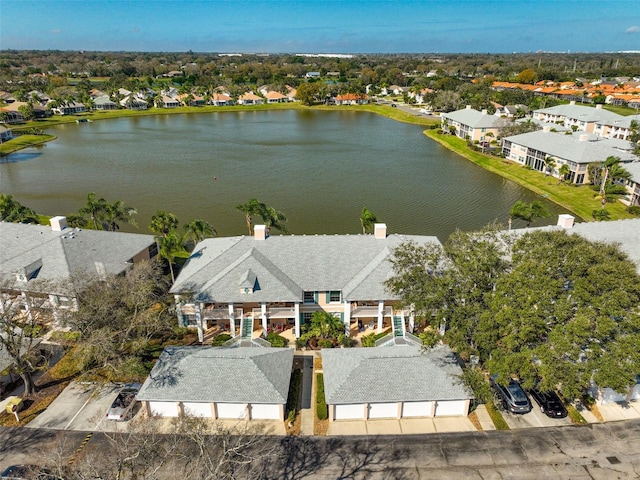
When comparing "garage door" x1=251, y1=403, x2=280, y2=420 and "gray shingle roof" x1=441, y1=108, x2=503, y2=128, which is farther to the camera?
"gray shingle roof" x1=441, y1=108, x2=503, y2=128

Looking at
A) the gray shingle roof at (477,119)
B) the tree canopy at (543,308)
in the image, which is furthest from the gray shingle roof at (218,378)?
the gray shingle roof at (477,119)

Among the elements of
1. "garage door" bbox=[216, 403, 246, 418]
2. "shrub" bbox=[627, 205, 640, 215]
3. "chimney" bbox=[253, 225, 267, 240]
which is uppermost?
"chimney" bbox=[253, 225, 267, 240]

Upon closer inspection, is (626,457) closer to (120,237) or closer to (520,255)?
(520,255)

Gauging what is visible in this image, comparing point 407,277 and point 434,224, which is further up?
point 407,277

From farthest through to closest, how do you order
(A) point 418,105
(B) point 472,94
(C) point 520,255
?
(A) point 418,105
(B) point 472,94
(C) point 520,255

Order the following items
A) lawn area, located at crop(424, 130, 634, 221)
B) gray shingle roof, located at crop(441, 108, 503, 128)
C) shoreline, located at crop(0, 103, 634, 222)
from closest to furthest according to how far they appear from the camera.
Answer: lawn area, located at crop(424, 130, 634, 221)
shoreline, located at crop(0, 103, 634, 222)
gray shingle roof, located at crop(441, 108, 503, 128)

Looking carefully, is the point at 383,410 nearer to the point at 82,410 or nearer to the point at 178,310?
the point at 178,310

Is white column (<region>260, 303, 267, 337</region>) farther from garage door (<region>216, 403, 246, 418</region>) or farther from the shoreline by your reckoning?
the shoreline

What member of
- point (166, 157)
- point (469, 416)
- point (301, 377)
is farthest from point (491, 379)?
point (166, 157)

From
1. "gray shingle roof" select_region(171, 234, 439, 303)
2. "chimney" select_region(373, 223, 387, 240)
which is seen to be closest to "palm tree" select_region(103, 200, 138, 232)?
"gray shingle roof" select_region(171, 234, 439, 303)
